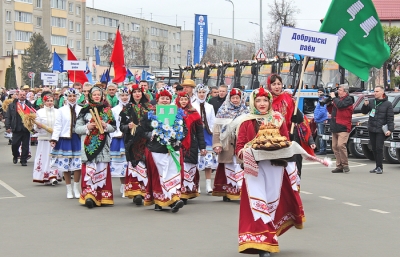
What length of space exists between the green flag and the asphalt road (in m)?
2.15

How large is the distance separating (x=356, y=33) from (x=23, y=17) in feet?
261

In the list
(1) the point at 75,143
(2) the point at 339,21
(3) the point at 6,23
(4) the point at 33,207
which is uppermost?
(3) the point at 6,23

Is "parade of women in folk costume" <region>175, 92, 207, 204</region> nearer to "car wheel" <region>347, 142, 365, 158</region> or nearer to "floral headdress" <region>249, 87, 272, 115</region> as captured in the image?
"floral headdress" <region>249, 87, 272, 115</region>

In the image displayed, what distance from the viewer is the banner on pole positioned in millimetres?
9953

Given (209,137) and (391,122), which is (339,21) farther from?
(391,122)

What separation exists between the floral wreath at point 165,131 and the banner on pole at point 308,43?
191 centimetres

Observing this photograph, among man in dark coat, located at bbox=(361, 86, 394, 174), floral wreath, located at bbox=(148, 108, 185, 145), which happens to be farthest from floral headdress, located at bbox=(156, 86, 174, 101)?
man in dark coat, located at bbox=(361, 86, 394, 174)

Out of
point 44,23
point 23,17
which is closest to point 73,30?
point 44,23

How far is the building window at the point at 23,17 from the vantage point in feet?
281

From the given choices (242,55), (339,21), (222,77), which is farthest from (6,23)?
(339,21)

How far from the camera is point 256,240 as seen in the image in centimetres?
730

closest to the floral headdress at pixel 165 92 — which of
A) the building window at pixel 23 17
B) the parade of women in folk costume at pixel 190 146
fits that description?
the parade of women in folk costume at pixel 190 146

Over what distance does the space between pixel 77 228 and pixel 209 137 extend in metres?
4.14

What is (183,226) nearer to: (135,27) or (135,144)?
(135,144)
